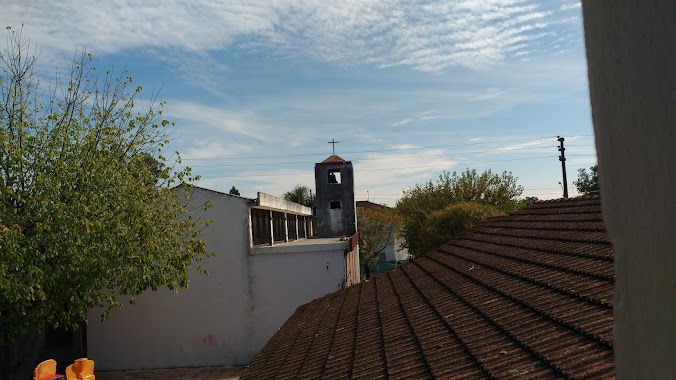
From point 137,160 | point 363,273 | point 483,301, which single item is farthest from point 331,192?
point 483,301

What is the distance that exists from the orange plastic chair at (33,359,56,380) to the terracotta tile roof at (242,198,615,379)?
300 inches

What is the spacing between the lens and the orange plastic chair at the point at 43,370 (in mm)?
12523

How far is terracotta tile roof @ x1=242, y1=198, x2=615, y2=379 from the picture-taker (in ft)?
10.2

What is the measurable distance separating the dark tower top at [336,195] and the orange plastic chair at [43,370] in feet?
62.6

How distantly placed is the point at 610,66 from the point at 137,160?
14.0 metres

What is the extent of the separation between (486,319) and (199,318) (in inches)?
580

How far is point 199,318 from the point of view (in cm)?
1758

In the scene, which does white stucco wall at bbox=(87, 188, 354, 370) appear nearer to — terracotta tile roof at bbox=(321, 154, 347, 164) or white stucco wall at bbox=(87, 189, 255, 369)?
white stucco wall at bbox=(87, 189, 255, 369)

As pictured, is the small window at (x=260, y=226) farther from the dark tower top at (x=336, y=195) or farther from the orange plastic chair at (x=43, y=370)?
the dark tower top at (x=336, y=195)

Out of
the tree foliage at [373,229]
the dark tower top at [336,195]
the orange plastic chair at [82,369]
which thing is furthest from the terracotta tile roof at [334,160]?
the orange plastic chair at [82,369]

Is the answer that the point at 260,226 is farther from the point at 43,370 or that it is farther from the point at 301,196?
the point at 301,196

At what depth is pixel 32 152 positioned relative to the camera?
11.9 meters

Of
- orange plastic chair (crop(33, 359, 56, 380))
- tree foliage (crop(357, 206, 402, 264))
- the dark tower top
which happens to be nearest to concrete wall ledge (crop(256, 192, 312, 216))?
A: the dark tower top

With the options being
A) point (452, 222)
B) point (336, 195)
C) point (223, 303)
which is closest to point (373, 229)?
point (336, 195)
